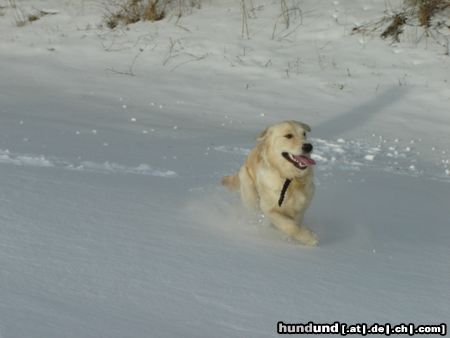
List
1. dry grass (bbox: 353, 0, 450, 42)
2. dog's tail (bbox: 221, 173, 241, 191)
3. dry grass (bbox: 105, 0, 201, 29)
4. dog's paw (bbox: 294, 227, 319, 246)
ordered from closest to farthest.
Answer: dog's paw (bbox: 294, 227, 319, 246)
dog's tail (bbox: 221, 173, 241, 191)
dry grass (bbox: 353, 0, 450, 42)
dry grass (bbox: 105, 0, 201, 29)

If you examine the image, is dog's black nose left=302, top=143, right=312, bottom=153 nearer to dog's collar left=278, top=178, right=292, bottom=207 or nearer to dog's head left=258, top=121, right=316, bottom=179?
dog's head left=258, top=121, right=316, bottom=179

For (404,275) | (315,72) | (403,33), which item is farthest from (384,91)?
(404,275)

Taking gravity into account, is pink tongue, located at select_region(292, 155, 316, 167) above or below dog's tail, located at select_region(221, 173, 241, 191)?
above

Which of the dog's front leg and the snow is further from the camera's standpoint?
the dog's front leg

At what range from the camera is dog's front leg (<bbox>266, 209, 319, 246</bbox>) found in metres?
4.88

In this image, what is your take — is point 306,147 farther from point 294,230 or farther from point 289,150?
point 294,230

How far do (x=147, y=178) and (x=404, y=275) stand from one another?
208 cm

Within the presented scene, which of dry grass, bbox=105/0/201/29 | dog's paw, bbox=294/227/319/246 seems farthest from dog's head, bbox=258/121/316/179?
dry grass, bbox=105/0/201/29

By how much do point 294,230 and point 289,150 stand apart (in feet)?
1.56

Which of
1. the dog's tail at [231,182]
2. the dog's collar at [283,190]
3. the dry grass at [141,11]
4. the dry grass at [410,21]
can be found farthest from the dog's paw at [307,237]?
the dry grass at [141,11]

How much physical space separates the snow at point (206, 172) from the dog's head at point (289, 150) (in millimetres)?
399

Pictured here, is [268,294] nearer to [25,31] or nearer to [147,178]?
[147,178]

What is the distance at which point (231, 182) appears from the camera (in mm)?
5699

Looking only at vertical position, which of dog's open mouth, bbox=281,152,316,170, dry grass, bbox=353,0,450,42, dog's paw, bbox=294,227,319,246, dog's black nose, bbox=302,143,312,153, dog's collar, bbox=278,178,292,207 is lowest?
dry grass, bbox=353,0,450,42
